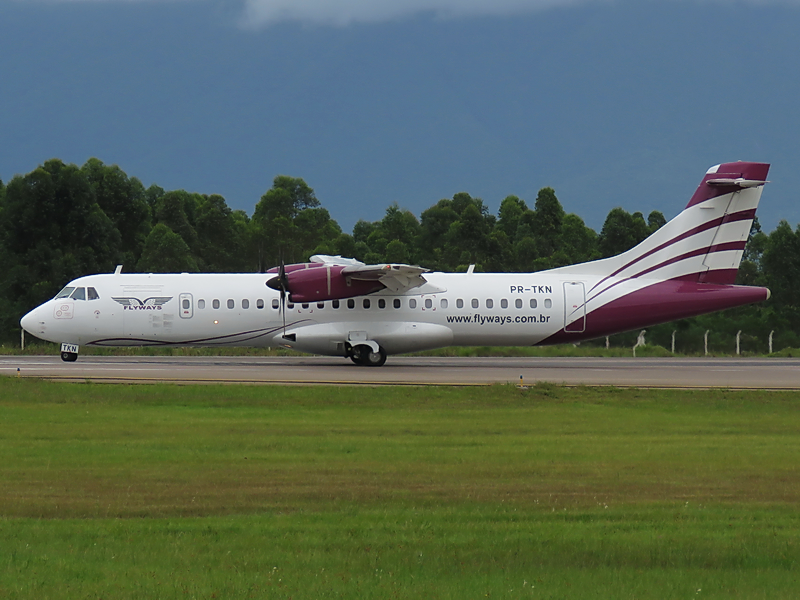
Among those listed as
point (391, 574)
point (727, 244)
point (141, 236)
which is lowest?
point (391, 574)

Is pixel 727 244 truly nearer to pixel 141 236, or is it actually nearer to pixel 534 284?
pixel 534 284

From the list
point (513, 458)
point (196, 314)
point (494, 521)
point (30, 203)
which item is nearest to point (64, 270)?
point (30, 203)

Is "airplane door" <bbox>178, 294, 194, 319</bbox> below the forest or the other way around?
below

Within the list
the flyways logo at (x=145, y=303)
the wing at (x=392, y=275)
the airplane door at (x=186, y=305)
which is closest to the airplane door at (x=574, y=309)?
the wing at (x=392, y=275)

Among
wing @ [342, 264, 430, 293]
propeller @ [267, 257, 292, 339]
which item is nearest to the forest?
wing @ [342, 264, 430, 293]

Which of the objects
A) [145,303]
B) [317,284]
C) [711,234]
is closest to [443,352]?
[317,284]

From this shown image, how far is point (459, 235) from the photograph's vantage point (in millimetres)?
71750

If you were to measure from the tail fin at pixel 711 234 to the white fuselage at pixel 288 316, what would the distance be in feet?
10.7

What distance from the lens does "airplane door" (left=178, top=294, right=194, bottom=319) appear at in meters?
31.2

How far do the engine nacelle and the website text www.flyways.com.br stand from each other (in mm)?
3561

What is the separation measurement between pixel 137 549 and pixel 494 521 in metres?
3.39

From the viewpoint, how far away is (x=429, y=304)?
31.6m

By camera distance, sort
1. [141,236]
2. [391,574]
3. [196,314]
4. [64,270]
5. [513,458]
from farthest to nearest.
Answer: [141,236], [64,270], [196,314], [513,458], [391,574]

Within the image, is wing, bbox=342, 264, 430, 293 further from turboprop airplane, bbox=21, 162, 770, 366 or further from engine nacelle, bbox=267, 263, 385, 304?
engine nacelle, bbox=267, 263, 385, 304
